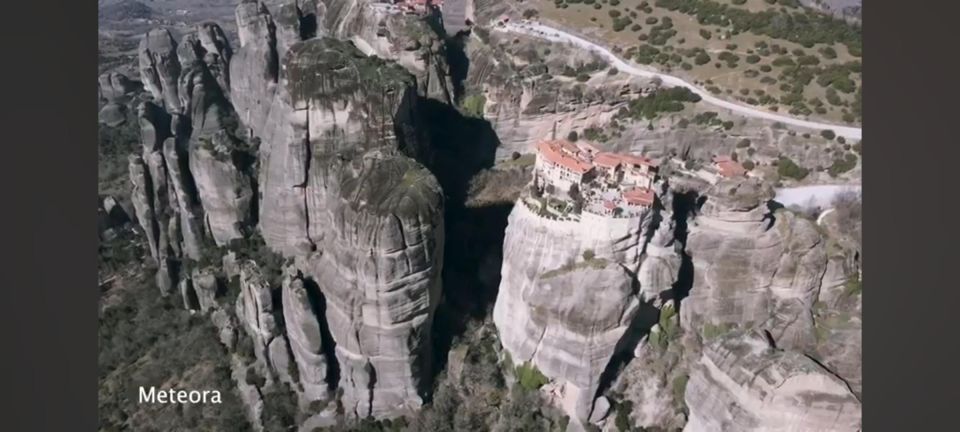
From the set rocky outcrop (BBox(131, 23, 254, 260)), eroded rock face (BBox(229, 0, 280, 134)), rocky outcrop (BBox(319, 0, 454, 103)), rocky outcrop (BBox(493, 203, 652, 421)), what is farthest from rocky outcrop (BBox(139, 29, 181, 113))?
rocky outcrop (BBox(493, 203, 652, 421))

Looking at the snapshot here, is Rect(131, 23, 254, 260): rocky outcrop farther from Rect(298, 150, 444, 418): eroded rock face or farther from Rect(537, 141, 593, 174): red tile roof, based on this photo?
Rect(537, 141, 593, 174): red tile roof

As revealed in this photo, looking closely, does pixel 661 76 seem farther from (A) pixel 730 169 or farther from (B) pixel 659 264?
(B) pixel 659 264

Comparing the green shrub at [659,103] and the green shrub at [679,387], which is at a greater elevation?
the green shrub at [659,103]

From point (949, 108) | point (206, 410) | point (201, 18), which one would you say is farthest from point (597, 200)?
point (201, 18)

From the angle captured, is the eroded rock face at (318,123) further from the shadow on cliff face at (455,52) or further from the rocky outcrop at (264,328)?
the shadow on cliff face at (455,52)

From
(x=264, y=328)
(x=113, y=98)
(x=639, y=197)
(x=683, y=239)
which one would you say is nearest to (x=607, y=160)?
(x=639, y=197)

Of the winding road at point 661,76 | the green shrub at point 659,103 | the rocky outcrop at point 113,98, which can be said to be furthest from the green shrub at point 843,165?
the rocky outcrop at point 113,98

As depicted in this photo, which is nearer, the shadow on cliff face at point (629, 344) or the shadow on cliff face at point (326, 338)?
the shadow on cliff face at point (629, 344)
